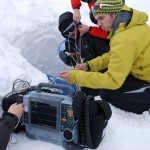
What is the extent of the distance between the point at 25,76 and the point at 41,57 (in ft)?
6.85

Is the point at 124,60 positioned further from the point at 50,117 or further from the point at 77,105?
the point at 50,117

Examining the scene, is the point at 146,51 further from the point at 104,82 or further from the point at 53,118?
the point at 53,118

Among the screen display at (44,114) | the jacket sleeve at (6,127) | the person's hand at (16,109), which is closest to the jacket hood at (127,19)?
the screen display at (44,114)

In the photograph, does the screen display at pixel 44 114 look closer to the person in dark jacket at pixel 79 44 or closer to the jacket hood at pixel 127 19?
the jacket hood at pixel 127 19

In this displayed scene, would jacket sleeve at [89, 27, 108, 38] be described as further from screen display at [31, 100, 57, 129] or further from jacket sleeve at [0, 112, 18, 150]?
jacket sleeve at [0, 112, 18, 150]

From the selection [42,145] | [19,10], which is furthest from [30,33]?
[42,145]

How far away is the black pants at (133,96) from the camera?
3.02 metres

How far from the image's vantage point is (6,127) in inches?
86.4

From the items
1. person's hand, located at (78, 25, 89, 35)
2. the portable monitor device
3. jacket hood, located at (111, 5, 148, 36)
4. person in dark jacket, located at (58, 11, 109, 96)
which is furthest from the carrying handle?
person's hand, located at (78, 25, 89, 35)

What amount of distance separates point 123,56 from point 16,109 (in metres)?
0.92

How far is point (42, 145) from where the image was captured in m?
2.45

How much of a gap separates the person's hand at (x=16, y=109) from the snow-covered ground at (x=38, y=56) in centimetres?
27

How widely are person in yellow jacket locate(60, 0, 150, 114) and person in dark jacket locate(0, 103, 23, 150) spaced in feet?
1.75

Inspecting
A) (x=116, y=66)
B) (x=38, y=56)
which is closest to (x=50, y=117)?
(x=116, y=66)
